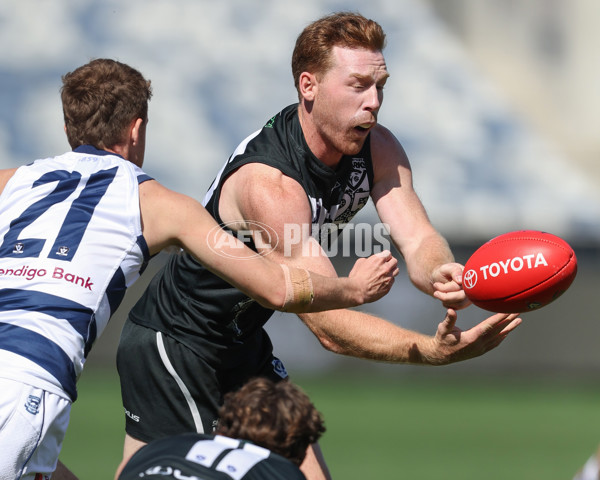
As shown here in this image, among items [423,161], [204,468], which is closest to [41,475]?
[204,468]

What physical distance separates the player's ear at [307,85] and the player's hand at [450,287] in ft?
3.76

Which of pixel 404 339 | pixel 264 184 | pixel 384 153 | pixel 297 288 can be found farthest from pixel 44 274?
pixel 384 153

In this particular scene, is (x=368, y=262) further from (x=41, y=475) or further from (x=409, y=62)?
(x=409, y=62)

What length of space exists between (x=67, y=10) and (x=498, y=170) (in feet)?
30.5

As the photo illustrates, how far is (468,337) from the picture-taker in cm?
466

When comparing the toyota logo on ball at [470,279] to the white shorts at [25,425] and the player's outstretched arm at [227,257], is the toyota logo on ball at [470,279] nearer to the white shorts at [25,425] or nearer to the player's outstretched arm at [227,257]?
the player's outstretched arm at [227,257]

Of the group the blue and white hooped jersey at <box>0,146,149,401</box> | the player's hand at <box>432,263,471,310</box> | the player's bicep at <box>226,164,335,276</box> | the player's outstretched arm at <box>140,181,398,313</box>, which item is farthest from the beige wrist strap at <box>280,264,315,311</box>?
the player's hand at <box>432,263,471,310</box>

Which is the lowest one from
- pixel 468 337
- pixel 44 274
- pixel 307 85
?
pixel 468 337

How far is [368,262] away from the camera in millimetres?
4195

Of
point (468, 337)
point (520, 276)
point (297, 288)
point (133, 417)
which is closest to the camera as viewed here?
point (297, 288)

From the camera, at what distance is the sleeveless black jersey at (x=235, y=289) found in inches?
190

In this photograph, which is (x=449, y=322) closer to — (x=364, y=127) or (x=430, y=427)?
(x=364, y=127)

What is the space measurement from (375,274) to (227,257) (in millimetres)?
714

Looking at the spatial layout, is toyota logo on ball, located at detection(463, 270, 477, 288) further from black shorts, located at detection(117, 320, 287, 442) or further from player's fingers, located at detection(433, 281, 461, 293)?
black shorts, located at detection(117, 320, 287, 442)
